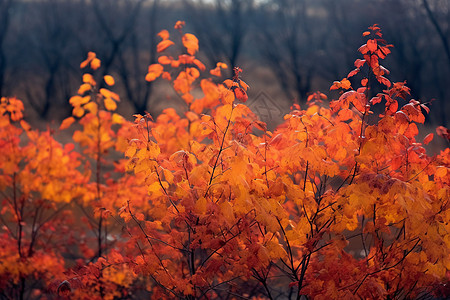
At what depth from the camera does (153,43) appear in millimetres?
25969

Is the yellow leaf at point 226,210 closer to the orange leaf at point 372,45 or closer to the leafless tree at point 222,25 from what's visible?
the orange leaf at point 372,45

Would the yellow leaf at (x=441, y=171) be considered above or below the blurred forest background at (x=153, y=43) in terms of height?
below

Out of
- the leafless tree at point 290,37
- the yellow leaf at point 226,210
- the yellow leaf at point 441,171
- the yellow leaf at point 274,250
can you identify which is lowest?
the yellow leaf at point 274,250

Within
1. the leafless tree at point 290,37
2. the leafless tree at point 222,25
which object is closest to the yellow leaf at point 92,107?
the leafless tree at point 290,37

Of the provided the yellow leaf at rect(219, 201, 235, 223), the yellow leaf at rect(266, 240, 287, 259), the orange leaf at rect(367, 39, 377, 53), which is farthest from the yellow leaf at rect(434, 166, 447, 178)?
the yellow leaf at rect(219, 201, 235, 223)

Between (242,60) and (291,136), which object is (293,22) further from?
(291,136)

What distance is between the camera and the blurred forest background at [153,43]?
25.1 meters

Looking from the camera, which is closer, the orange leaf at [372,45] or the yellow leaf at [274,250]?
the orange leaf at [372,45]

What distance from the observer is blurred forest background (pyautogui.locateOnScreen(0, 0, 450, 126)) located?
82.3ft

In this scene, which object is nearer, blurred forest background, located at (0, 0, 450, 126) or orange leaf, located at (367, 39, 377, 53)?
orange leaf, located at (367, 39, 377, 53)

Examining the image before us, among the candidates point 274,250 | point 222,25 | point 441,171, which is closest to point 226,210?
point 274,250

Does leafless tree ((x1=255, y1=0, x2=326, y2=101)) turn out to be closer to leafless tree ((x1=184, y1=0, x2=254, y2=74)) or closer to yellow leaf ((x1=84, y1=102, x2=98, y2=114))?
leafless tree ((x1=184, y1=0, x2=254, y2=74))

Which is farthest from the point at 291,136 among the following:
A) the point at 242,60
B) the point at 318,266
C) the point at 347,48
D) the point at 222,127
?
the point at 242,60

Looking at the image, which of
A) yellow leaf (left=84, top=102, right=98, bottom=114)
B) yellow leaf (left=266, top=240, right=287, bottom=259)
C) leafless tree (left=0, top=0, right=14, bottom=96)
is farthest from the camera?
leafless tree (left=0, top=0, right=14, bottom=96)
